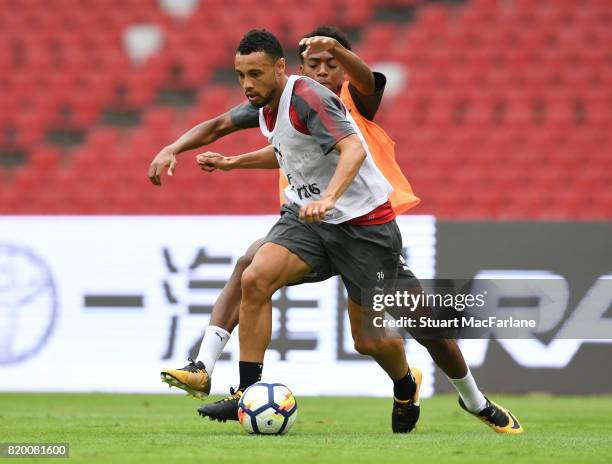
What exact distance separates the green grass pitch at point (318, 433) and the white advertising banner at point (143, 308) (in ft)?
1.43

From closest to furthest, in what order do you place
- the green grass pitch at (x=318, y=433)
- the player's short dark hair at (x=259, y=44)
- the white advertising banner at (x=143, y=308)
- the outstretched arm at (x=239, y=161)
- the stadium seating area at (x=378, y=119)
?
the green grass pitch at (x=318, y=433) → the player's short dark hair at (x=259, y=44) → the outstretched arm at (x=239, y=161) → the white advertising banner at (x=143, y=308) → the stadium seating area at (x=378, y=119)

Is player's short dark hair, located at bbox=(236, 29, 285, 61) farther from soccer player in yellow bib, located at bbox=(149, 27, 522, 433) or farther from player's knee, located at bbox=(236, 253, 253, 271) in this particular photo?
player's knee, located at bbox=(236, 253, 253, 271)

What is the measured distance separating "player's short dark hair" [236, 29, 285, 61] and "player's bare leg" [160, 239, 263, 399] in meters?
1.06

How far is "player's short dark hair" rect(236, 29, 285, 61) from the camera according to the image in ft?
17.5

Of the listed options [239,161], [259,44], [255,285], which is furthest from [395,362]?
[259,44]

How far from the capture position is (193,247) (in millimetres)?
9570

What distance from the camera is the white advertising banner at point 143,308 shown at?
9.25 metres

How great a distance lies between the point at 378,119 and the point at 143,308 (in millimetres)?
5311

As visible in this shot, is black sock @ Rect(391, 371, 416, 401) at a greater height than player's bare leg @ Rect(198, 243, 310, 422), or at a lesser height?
lesser

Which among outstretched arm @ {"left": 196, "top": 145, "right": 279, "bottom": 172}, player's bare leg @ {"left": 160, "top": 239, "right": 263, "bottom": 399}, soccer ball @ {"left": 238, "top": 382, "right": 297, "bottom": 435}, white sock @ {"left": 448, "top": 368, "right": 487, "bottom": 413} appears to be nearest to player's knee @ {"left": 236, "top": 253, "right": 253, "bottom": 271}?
player's bare leg @ {"left": 160, "top": 239, "right": 263, "bottom": 399}

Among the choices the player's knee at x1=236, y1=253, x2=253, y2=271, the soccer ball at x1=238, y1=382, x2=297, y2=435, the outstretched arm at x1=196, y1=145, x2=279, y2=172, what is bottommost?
the soccer ball at x1=238, y1=382, x2=297, y2=435

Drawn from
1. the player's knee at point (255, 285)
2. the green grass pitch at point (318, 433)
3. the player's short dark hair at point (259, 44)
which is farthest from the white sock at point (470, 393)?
the player's short dark hair at point (259, 44)

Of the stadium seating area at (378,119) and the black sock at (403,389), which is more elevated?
the stadium seating area at (378,119)

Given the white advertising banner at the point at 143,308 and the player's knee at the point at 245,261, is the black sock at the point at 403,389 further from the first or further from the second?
the white advertising banner at the point at 143,308
